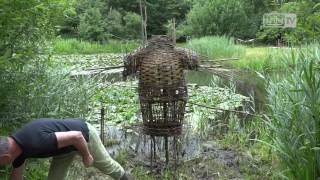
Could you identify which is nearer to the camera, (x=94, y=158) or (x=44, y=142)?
(x=44, y=142)

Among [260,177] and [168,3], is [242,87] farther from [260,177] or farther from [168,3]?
[168,3]

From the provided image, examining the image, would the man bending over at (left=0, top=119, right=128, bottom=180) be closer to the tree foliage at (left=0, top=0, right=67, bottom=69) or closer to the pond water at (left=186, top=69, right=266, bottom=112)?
the tree foliage at (left=0, top=0, right=67, bottom=69)

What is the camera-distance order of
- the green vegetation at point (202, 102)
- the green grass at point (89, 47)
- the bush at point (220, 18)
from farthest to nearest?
the bush at point (220, 18), the green grass at point (89, 47), the green vegetation at point (202, 102)

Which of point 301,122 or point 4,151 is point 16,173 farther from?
point 301,122

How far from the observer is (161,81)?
5.10m

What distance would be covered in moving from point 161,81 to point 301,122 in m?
1.54

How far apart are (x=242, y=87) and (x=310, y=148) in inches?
333

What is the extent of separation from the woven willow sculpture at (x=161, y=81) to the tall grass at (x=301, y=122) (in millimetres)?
1088

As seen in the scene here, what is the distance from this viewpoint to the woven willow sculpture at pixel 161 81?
5112 mm

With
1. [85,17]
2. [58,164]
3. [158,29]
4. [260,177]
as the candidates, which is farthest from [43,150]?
Result: [158,29]

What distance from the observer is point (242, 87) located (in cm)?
1240

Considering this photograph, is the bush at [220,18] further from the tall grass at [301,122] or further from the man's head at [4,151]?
the man's head at [4,151]

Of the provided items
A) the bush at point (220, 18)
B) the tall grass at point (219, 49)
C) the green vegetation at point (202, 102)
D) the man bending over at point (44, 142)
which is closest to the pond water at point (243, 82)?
the green vegetation at point (202, 102)

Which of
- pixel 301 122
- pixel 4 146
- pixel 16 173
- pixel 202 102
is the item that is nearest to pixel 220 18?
pixel 202 102
